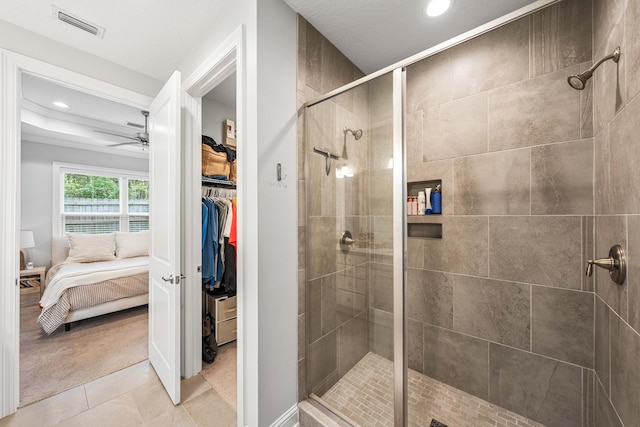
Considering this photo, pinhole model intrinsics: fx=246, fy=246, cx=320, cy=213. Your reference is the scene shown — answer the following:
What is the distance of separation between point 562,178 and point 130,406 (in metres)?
2.99

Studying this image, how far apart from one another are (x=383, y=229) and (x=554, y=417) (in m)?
1.48

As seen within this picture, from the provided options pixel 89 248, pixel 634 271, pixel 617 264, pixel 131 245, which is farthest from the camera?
pixel 131 245

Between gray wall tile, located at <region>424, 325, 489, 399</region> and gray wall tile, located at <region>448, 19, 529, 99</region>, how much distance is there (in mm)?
1680

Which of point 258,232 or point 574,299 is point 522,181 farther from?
point 258,232

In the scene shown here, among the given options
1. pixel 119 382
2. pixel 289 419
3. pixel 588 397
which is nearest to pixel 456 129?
pixel 588 397

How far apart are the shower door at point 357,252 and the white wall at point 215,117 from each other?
166 cm

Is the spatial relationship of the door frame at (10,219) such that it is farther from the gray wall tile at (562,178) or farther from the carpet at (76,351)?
the gray wall tile at (562,178)

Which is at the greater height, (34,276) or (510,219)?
(510,219)

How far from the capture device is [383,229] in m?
1.24

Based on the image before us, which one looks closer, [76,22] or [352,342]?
[352,342]

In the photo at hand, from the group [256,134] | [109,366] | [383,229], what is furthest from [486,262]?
[109,366]

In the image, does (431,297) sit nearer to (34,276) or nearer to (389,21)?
(389,21)

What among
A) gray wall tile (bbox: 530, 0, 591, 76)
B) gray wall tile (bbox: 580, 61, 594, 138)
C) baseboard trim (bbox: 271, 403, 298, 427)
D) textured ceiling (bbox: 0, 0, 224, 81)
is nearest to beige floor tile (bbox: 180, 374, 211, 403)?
baseboard trim (bbox: 271, 403, 298, 427)

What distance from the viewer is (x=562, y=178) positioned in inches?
52.6
